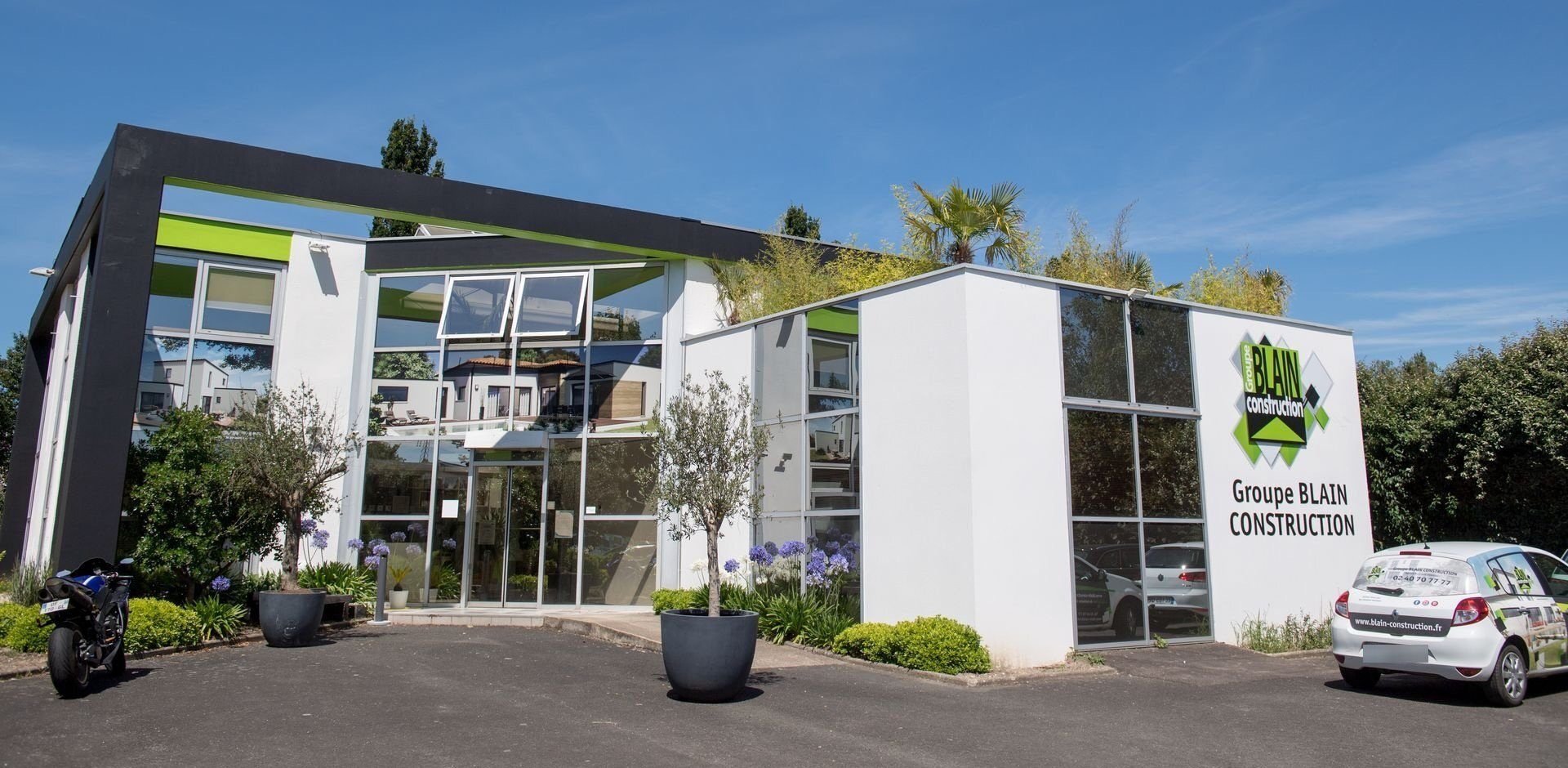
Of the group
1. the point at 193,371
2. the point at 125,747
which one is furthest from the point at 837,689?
the point at 193,371

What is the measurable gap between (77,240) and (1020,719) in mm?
15482

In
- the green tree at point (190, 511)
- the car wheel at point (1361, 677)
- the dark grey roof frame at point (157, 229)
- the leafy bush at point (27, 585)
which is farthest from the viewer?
the green tree at point (190, 511)

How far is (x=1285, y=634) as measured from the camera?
1254cm

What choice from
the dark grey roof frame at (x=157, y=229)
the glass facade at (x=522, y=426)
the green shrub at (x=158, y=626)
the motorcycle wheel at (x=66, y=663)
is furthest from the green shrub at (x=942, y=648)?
the dark grey roof frame at (x=157, y=229)

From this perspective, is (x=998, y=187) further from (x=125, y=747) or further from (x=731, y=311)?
(x=125, y=747)

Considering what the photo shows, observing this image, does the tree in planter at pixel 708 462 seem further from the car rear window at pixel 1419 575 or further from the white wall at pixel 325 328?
the white wall at pixel 325 328

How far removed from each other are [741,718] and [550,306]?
407 inches

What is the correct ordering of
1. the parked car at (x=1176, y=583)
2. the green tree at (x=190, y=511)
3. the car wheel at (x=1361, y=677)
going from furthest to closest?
1. the parked car at (x=1176, y=583)
2. the green tree at (x=190, y=511)
3. the car wheel at (x=1361, y=677)

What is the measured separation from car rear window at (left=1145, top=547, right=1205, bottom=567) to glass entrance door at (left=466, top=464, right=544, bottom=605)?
30.1 ft

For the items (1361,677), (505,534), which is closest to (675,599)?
(505,534)

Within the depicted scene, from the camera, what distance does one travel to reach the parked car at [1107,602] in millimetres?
11086

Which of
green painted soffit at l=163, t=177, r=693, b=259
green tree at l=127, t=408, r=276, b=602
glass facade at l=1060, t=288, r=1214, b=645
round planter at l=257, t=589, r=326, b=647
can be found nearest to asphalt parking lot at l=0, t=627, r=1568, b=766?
round planter at l=257, t=589, r=326, b=647

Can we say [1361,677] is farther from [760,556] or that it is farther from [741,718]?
[760,556]

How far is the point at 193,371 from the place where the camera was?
15.8 m
